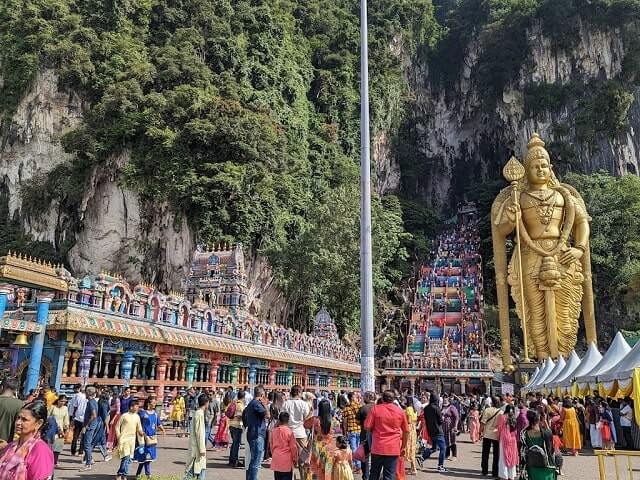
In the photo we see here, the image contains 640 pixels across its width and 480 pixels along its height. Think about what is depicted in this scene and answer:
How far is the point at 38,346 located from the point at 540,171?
14725mm

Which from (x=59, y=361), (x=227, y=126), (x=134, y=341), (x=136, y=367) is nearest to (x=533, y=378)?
(x=136, y=367)

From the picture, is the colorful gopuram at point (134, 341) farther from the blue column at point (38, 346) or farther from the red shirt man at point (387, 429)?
the red shirt man at point (387, 429)

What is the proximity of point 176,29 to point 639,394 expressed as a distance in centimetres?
2840

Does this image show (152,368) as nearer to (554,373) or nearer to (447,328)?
(554,373)

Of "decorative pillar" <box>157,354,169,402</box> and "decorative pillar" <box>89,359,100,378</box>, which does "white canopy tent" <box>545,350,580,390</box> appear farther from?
"decorative pillar" <box>89,359,100,378</box>

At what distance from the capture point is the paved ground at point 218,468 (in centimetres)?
712

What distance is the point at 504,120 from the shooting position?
1788 inches

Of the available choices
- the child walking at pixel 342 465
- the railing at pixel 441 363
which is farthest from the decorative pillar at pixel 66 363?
the railing at pixel 441 363

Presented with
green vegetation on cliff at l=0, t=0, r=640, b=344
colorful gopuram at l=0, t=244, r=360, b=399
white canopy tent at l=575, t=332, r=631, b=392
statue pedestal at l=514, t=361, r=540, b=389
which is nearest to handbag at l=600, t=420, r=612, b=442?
white canopy tent at l=575, t=332, r=631, b=392

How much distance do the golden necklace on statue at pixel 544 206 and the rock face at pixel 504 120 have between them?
23.7m

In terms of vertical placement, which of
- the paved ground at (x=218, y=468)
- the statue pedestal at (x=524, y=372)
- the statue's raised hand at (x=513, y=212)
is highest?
the statue's raised hand at (x=513, y=212)

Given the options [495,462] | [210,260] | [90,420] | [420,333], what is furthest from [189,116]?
[495,462]

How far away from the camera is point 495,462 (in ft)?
25.2

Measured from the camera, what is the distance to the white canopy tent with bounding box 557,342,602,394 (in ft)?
37.3
